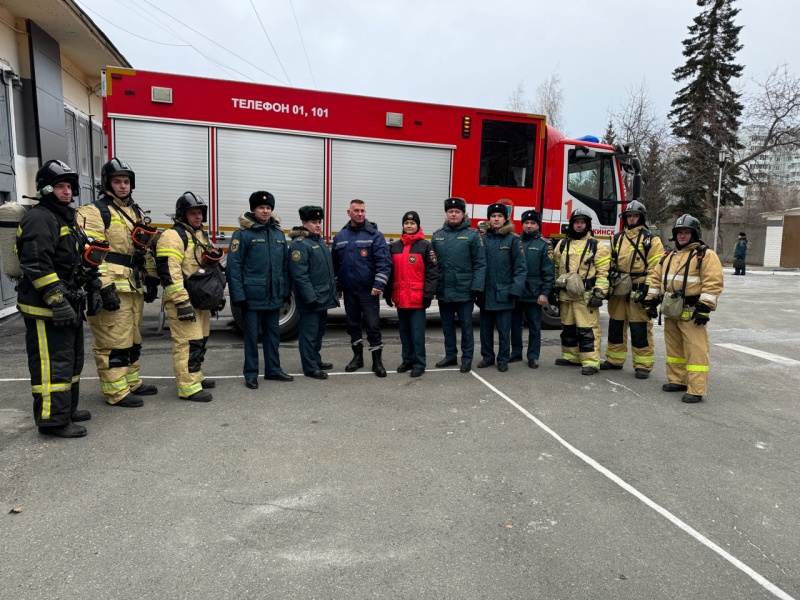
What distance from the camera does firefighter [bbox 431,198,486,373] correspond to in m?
5.93

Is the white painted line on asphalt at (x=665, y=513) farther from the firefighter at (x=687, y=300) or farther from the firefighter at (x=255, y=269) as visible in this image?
the firefighter at (x=255, y=269)

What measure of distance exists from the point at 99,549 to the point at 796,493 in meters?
4.05

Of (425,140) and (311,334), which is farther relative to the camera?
(425,140)

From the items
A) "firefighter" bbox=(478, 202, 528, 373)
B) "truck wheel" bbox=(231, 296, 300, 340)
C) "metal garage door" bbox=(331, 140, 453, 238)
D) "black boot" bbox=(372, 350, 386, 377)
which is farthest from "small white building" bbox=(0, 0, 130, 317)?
"firefighter" bbox=(478, 202, 528, 373)

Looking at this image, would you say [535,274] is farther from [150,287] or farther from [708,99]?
[708,99]

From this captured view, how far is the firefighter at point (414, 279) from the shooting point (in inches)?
228

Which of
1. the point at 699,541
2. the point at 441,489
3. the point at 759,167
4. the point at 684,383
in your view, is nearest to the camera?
the point at 699,541

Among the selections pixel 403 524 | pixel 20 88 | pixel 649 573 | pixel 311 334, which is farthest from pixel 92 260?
pixel 20 88

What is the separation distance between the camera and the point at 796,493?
11.1ft

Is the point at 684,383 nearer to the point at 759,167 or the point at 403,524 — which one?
the point at 403,524

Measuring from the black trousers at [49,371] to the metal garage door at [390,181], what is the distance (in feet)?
13.7

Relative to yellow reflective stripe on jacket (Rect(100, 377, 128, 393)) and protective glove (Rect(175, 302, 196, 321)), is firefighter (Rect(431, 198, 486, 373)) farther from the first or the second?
yellow reflective stripe on jacket (Rect(100, 377, 128, 393))

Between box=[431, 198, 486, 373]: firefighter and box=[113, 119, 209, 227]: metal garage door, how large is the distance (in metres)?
3.30

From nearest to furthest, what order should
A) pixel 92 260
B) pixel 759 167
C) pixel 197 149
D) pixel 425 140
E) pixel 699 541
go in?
pixel 699 541
pixel 92 260
pixel 197 149
pixel 425 140
pixel 759 167
